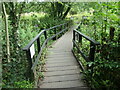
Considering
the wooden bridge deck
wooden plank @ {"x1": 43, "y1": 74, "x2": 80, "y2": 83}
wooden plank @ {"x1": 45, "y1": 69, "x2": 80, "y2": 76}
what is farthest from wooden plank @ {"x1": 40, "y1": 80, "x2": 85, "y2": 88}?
wooden plank @ {"x1": 45, "y1": 69, "x2": 80, "y2": 76}

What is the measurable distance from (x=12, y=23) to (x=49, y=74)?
3.09 metres

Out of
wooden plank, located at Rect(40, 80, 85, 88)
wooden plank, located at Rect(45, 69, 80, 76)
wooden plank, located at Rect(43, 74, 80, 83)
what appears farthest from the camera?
wooden plank, located at Rect(45, 69, 80, 76)

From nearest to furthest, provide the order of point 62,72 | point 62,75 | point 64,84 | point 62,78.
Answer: point 64,84, point 62,78, point 62,75, point 62,72

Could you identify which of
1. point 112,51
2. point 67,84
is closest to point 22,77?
point 67,84

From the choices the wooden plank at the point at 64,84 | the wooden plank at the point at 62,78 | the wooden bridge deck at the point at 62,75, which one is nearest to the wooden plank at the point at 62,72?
the wooden bridge deck at the point at 62,75

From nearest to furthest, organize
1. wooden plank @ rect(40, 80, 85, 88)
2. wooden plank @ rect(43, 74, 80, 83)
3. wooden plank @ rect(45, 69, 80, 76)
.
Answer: wooden plank @ rect(40, 80, 85, 88), wooden plank @ rect(43, 74, 80, 83), wooden plank @ rect(45, 69, 80, 76)

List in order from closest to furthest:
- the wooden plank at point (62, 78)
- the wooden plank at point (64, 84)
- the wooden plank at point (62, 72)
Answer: the wooden plank at point (64, 84) < the wooden plank at point (62, 78) < the wooden plank at point (62, 72)

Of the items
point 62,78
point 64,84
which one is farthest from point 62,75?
point 64,84

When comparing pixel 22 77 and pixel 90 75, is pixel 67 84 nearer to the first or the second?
pixel 90 75

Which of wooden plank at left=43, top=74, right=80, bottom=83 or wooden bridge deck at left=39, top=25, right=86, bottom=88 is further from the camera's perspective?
wooden plank at left=43, top=74, right=80, bottom=83

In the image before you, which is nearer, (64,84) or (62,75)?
(64,84)

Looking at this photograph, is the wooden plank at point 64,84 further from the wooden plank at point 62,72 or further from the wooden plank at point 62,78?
the wooden plank at point 62,72

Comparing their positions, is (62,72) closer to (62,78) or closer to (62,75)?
(62,75)

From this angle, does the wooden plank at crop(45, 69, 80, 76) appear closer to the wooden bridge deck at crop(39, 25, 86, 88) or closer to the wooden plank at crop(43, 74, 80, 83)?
the wooden bridge deck at crop(39, 25, 86, 88)
